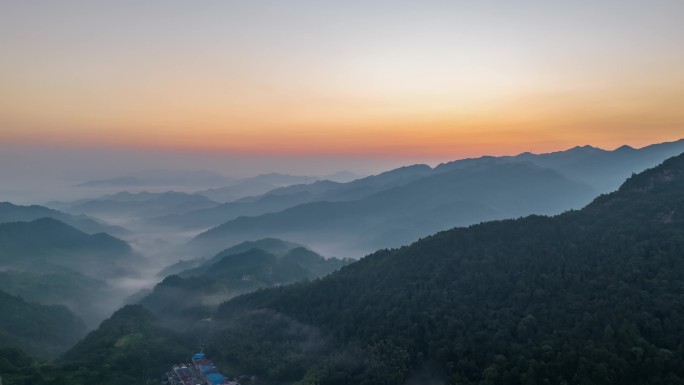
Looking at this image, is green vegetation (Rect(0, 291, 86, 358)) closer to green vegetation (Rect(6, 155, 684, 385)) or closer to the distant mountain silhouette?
green vegetation (Rect(6, 155, 684, 385))

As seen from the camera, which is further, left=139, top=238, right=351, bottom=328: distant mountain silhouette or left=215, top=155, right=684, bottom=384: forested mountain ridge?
left=139, top=238, right=351, bottom=328: distant mountain silhouette

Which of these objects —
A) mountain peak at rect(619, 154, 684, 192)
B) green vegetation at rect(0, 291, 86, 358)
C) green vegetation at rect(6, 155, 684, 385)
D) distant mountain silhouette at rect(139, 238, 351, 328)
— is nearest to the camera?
green vegetation at rect(6, 155, 684, 385)

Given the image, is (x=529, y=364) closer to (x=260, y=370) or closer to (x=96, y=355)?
(x=260, y=370)

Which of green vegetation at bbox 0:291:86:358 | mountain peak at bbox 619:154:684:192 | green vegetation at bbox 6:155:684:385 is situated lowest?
green vegetation at bbox 0:291:86:358

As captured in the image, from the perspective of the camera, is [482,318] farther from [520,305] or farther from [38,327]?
[38,327]

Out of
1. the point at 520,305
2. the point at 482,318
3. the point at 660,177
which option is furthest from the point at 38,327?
the point at 660,177

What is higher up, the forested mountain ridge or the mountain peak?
the mountain peak

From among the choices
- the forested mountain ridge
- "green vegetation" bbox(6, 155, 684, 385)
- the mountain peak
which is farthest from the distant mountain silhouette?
the mountain peak

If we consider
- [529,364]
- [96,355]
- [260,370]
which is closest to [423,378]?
[529,364]
